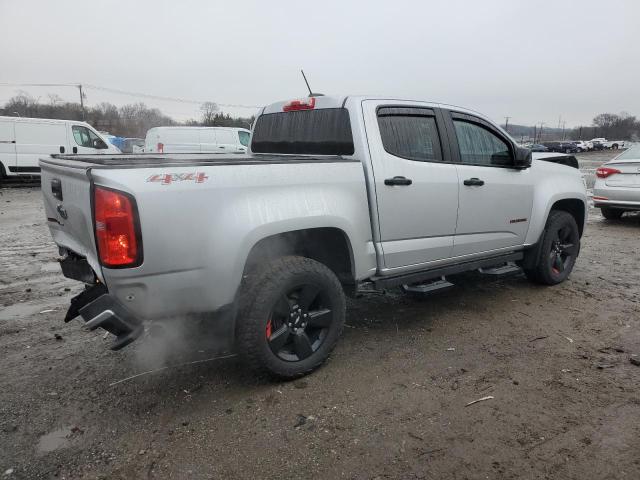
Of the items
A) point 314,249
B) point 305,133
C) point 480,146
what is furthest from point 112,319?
point 480,146

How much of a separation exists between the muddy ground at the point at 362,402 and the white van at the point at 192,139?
50.8 ft

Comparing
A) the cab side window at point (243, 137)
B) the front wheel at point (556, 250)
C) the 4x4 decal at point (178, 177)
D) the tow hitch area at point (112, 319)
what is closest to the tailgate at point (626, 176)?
the front wheel at point (556, 250)

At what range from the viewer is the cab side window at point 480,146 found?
14.3 ft

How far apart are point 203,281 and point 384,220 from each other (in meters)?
1.46

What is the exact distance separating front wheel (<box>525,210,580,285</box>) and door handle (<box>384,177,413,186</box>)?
2.20m

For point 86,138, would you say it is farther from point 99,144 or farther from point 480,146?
point 480,146

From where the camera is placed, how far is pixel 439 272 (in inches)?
163

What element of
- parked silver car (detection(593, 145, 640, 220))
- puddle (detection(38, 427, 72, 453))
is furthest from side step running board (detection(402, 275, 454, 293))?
parked silver car (detection(593, 145, 640, 220))

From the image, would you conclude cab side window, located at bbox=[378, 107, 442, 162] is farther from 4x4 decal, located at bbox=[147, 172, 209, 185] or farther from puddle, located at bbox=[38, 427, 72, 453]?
puddle, located at bbox=[38, 427, 72, 453]

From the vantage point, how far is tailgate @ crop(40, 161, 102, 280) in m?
2.79

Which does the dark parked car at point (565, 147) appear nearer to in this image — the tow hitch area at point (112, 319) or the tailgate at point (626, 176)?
the tailgate at point (626, 176)

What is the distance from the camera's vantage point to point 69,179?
303 cm

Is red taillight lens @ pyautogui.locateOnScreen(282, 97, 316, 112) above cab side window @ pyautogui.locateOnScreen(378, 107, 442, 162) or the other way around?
above

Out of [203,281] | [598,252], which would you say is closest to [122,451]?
[203,281]
